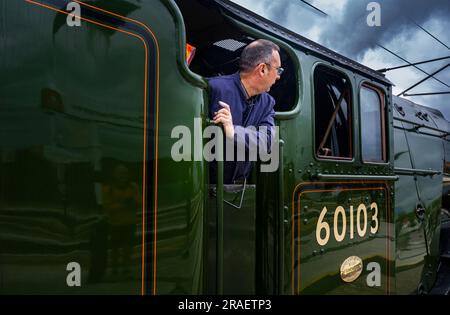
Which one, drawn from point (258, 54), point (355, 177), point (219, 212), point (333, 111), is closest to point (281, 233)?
point (219, 212)

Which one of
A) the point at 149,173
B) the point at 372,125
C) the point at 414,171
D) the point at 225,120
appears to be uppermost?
the point at 372,125

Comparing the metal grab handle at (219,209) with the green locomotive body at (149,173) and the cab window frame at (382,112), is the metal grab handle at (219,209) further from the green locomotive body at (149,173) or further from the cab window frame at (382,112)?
the cab window frame at (382,112)

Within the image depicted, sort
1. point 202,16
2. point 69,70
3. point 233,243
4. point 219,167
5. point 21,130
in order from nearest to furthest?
point 21,130 → point 69,70 → point 219,167 → point 233,243 → point 202,16

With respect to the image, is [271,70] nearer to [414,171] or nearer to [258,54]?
[258,54]

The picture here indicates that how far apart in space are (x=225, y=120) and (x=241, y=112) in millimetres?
214

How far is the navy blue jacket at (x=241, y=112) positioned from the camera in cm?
192

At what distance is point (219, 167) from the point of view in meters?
1.75

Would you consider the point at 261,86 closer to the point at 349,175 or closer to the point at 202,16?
the point at 202,16

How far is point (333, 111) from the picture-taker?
2.79 meters

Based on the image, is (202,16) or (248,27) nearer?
(248,27)

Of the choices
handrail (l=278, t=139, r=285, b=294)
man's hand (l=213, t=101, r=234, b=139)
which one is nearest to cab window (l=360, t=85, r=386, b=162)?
handrail (l=278, t=139, r=285, b=294)

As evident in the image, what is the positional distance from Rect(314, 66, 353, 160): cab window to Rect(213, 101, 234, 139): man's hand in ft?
3.41
